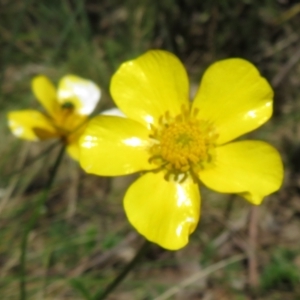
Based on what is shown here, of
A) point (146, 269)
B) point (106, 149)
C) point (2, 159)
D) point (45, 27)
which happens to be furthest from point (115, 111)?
point (45, 27)

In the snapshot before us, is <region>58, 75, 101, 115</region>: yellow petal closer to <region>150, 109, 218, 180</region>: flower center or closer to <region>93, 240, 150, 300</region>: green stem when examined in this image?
<region>150, 109, 218, 180</region>: flower center

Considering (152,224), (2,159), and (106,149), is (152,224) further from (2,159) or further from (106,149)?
(2,159)

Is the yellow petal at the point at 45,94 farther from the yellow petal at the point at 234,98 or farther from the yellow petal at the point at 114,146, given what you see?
the yellow petal at the point at 234,98

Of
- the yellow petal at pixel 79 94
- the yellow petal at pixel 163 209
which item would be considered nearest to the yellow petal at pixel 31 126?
the yellow petal at pixel 79 94

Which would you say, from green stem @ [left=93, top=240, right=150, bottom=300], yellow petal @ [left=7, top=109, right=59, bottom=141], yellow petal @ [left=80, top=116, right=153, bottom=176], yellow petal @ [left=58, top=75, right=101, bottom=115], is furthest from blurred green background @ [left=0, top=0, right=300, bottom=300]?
yellow petal @ [left=80, top=116, right=153, bottom=176]

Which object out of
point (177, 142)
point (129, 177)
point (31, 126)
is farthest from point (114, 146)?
point (129, 177)
